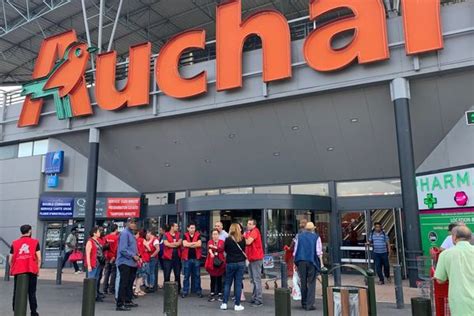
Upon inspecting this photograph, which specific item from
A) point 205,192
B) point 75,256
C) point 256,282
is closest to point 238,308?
point 256,282

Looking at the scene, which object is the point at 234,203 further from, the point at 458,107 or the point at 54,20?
the point at 54,20

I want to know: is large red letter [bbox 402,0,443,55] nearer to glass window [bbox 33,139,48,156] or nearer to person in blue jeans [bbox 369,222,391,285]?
person in blue jeans [bbox 369,222,391,285]

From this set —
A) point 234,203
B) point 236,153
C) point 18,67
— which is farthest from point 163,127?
point 18,67

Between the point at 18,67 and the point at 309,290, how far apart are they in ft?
88.4

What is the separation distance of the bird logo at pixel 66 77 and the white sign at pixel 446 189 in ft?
41.2

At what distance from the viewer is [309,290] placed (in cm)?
780

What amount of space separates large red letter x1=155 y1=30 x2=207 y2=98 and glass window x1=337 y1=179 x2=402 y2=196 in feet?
19.6

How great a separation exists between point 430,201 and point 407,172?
0.91 m

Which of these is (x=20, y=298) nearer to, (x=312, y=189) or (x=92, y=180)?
(x=92, y=180)

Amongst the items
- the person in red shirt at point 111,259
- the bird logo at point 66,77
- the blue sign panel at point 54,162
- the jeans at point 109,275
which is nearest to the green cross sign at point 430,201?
the person in red shirt at point 111,259

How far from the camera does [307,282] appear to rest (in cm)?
785

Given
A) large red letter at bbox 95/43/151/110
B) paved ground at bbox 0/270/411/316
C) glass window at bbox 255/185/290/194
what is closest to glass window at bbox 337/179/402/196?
glass window at bbox 255/185/290/194

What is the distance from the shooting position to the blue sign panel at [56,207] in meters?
17.6

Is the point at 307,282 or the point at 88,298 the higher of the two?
the point at 88,298
